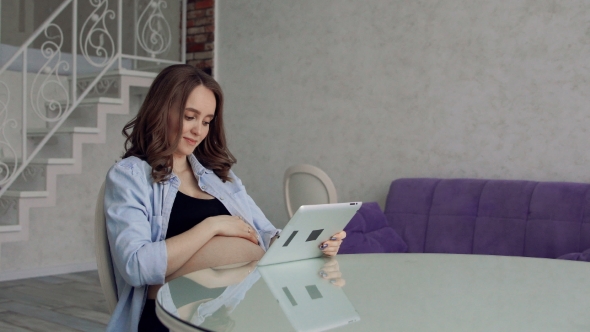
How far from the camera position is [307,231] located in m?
1.68

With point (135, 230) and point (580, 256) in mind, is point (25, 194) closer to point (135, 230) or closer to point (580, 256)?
point (135, 230)

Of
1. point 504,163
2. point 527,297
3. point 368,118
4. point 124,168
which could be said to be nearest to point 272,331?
point 527,297

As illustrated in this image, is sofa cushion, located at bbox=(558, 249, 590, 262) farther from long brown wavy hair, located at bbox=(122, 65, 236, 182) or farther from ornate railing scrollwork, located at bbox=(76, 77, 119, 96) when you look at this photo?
ornate railing scrollwork, located at bbox=(76, 77, 119, 96)

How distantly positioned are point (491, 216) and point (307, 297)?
284 cm

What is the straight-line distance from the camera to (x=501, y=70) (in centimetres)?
425

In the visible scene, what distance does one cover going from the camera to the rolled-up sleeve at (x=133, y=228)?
5.21 ft

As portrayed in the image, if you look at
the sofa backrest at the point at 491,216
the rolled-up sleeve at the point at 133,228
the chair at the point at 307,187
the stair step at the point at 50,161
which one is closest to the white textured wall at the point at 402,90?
the sofa backrest at the point at 491,216

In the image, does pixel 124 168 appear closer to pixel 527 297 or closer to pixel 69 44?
pixel 527 297

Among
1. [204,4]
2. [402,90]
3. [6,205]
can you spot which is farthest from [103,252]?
[204,4]

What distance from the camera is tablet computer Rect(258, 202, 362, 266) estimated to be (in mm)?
1581

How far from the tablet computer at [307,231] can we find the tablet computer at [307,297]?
29 mm

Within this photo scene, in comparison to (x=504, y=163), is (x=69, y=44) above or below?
above

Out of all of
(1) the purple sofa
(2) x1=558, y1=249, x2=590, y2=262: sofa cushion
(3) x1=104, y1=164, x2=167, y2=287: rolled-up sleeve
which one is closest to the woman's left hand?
(3) x1=104, y1=164, x2=167, y2=287: rolled-up sleeve

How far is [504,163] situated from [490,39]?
812mm
